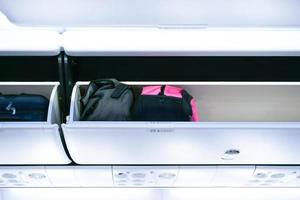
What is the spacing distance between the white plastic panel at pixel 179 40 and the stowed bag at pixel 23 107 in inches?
15.2

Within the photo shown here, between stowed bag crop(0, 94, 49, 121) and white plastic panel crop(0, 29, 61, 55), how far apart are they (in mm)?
296

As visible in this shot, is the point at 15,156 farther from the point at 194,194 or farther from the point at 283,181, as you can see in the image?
the point at 283,181

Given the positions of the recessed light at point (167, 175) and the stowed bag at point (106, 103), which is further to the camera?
the recessed light at point (167, 175)

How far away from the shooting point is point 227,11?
1.05m

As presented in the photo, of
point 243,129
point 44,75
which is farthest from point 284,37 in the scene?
point 44,75

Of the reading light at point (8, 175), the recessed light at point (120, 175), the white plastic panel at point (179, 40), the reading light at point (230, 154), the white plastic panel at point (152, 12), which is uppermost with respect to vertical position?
the white plastic panel at point (152, 12)

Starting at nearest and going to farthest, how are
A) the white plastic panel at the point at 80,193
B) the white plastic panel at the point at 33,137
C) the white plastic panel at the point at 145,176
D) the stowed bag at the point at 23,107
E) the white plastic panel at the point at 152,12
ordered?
the white plastic panel at the point at 152,12 → the white plastic panel at the point at 33,137 → the stowed bag at the point at 23,107 → the white plastic panel at the point at 145,176 → the white plastic panel at the point at 80,193

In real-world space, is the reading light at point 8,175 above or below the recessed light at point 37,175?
above

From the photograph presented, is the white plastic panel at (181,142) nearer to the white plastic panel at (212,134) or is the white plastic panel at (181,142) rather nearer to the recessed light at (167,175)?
the white plastic panel at (212,134)

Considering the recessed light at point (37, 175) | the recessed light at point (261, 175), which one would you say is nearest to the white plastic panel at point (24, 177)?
the recessed light at point (37, 175)

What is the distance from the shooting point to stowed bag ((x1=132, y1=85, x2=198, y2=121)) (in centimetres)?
134

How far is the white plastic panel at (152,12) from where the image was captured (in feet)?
3.39

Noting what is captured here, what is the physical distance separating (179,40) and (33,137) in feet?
2.71

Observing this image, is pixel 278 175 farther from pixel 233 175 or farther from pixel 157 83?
pixel 157 83
